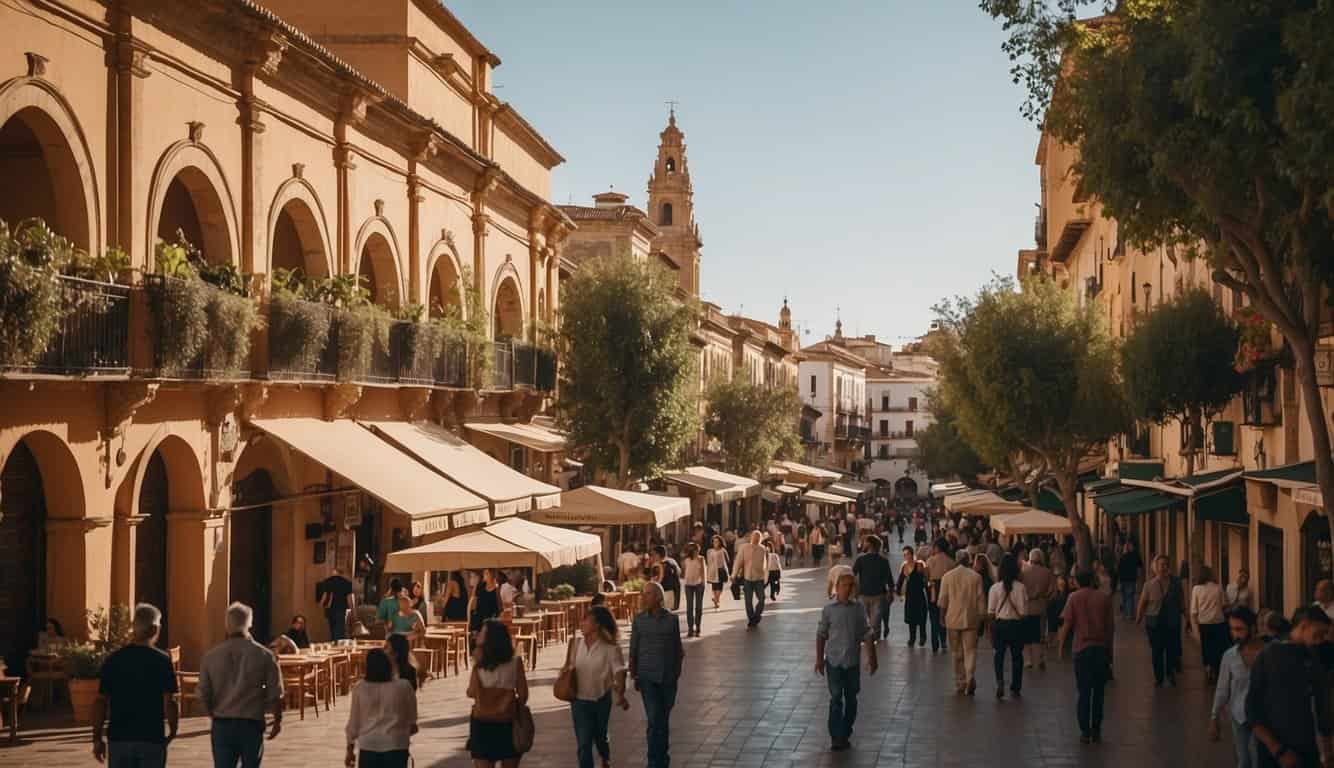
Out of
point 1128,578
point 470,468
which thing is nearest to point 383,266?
point 470,468

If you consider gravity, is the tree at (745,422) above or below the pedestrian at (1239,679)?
above

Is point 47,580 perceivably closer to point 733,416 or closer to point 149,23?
point 149,23

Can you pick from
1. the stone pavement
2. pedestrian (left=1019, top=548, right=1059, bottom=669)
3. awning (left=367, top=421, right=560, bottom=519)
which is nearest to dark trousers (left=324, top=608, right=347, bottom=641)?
the stone pavement

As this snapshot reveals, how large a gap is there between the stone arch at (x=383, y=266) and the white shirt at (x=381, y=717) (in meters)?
17.9

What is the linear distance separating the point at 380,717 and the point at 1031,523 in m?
21.7

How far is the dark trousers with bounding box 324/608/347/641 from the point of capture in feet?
75.8

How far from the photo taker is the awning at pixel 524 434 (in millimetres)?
33500

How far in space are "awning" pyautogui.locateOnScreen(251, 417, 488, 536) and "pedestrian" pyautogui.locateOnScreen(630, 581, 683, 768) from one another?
7702mm

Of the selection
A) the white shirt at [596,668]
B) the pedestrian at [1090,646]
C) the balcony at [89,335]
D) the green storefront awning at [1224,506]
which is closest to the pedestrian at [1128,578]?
the green storefront awning at [1224,506]

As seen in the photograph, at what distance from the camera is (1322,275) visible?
16172mm

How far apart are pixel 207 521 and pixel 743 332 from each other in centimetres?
6491

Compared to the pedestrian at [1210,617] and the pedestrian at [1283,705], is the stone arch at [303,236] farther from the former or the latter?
the pedestrian at [1283,705]

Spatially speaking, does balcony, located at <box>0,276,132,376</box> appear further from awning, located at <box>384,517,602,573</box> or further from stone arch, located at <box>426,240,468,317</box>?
stone arch, located at <box>426,240,468,317</box>

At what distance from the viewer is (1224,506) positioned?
82.5ft
